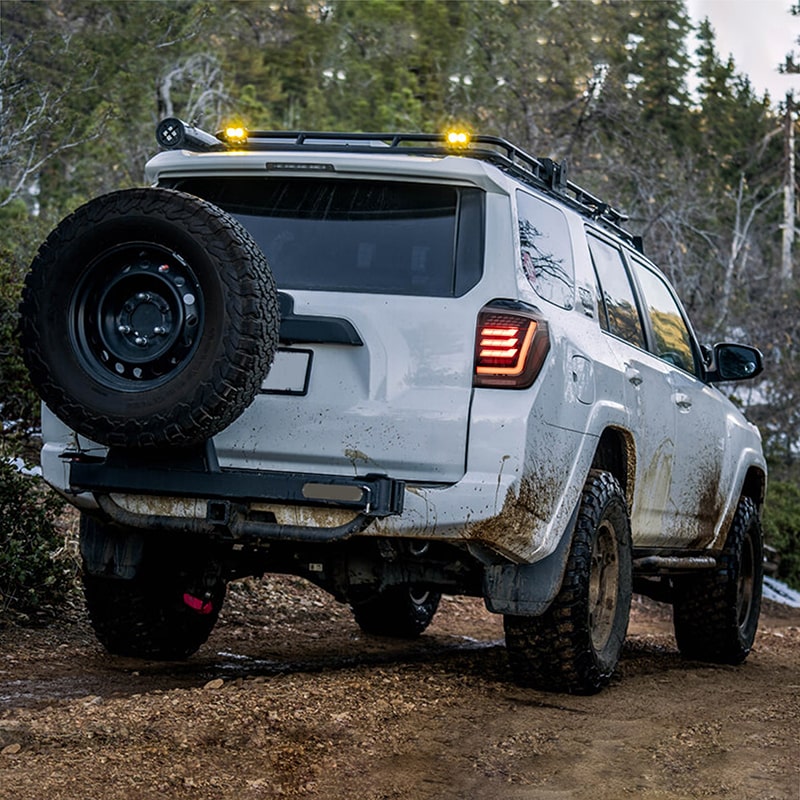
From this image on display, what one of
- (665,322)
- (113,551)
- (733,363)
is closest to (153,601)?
(113,551)

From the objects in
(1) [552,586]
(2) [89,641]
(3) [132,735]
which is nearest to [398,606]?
(2) [89,641]

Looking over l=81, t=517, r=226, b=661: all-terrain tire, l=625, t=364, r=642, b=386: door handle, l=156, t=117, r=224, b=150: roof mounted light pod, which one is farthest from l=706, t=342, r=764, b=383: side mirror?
l=156, t=117, r=224, b=150: roof mounted light pod

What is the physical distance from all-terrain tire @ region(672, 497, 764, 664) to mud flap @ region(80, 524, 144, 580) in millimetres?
3367

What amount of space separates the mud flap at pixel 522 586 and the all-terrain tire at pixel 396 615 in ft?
8.11

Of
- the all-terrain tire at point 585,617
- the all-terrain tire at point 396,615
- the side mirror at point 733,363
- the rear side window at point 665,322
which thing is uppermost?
the rear side window at point 665,322

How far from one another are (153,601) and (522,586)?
1.63 meters

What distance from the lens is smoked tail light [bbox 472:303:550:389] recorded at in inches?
182

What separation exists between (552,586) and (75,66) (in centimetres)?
1403

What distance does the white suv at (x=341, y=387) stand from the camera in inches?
178

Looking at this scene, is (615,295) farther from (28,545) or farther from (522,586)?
(28,545)

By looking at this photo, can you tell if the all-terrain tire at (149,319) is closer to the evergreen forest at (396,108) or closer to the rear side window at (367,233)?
the rear side window at (367,233)

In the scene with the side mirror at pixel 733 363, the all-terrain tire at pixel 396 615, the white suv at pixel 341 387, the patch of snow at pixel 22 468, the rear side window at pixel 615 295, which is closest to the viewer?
the white suv at pixel 341 387

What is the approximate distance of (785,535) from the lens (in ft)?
50.2

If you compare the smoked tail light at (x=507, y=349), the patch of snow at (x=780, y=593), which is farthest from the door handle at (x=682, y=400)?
the patch of snow at (x=780, y=593)
